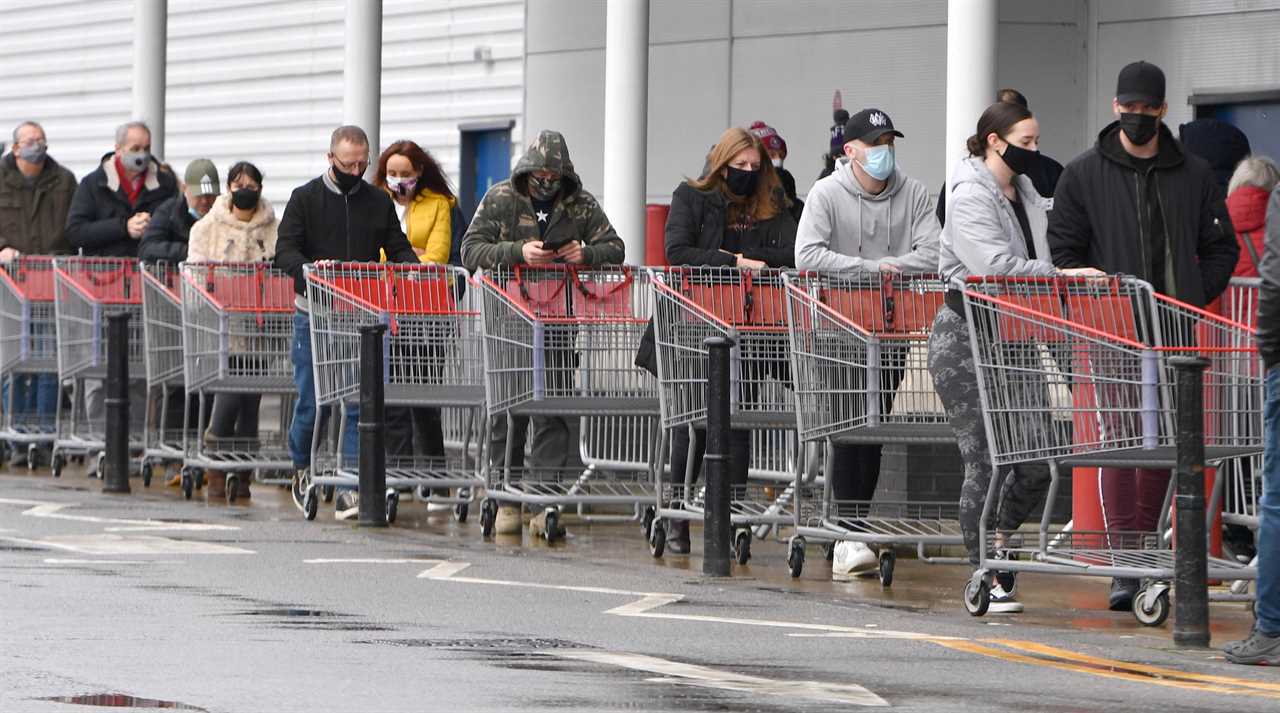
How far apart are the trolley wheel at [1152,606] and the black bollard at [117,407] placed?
25.5 ft

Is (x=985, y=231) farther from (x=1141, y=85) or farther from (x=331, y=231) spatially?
(x=331, y=231)

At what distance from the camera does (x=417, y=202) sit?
50.4 ft

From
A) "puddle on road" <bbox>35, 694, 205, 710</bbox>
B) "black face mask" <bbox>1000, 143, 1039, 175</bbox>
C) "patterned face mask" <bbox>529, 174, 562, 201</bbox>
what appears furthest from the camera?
"patterned face mask" <bbox>529, 174, 562, 201</bbox>

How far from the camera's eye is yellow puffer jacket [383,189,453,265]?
50.1 feet

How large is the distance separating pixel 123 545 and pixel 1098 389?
4967mm

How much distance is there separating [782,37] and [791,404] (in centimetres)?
1056

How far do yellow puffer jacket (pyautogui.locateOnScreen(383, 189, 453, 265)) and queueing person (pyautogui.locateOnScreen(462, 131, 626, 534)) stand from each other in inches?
67.4

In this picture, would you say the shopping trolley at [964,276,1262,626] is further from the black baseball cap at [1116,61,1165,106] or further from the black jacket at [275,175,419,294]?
the black jacket at [275,175,419,294]

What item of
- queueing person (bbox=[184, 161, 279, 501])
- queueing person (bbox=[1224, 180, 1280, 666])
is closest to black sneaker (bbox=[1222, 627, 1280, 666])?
queueing person (bbox=[1224, 180, 1280, 666])

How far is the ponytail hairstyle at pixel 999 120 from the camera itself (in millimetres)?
10523

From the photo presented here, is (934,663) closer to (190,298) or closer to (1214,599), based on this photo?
(1214,599)

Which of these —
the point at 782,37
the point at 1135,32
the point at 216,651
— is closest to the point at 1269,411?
the point at 216,651

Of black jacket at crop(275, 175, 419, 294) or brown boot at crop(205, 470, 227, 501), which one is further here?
brown boot at crop(205, 470, 227, 501)

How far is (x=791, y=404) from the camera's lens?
12.3m
